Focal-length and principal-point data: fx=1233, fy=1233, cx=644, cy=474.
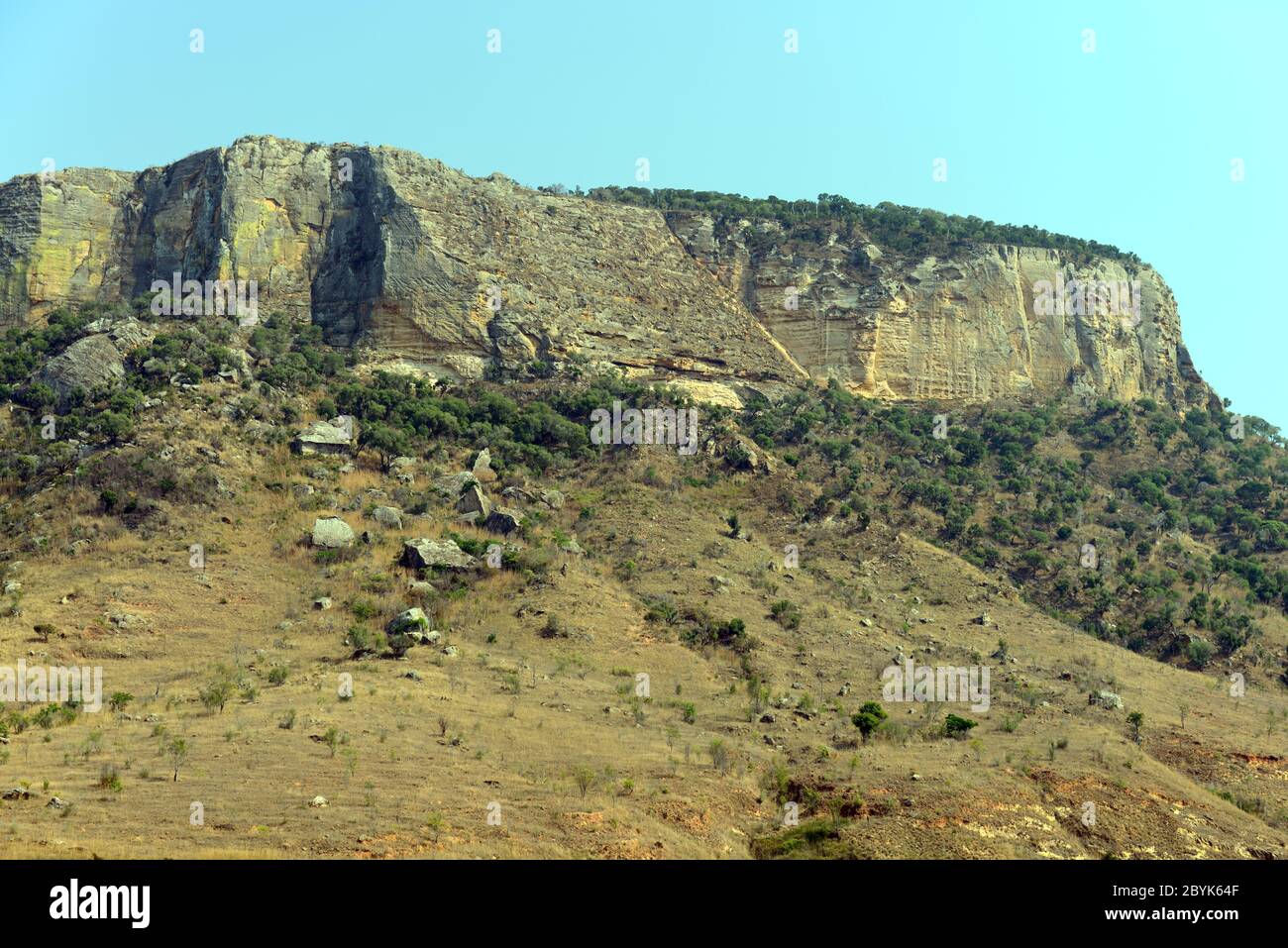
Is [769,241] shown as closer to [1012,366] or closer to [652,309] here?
[652,309]

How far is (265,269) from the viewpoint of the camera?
1940 inches

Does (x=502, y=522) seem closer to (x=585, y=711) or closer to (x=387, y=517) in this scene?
(x=387, y=517)

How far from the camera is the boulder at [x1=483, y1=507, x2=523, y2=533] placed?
117 feet

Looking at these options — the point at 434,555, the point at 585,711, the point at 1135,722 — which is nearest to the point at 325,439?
the point at 434,555

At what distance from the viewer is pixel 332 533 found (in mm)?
33469

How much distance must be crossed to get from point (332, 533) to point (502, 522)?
16.1ft

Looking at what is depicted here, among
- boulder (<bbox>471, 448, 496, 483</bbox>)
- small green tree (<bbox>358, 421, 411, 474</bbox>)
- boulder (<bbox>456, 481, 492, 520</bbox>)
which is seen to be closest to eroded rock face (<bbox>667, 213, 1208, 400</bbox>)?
boulder (<bbox>471, 448, 496, 483</bbox>)

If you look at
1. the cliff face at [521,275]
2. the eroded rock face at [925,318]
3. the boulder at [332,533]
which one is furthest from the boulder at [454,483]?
the eroded rock face at [925,318]

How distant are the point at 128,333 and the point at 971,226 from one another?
4206 centimetres

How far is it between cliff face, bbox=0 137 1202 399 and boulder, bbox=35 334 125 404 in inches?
363

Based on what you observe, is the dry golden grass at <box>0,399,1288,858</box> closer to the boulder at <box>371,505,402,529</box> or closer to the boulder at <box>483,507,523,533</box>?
the boulder at <box>483,507,523,533</box>

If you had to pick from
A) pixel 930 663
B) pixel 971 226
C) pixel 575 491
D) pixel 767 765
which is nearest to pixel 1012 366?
pixel 971 226

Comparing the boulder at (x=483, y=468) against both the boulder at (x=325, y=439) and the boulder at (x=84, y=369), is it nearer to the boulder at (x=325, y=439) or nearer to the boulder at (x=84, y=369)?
the boulder at (x=325, y=439)
